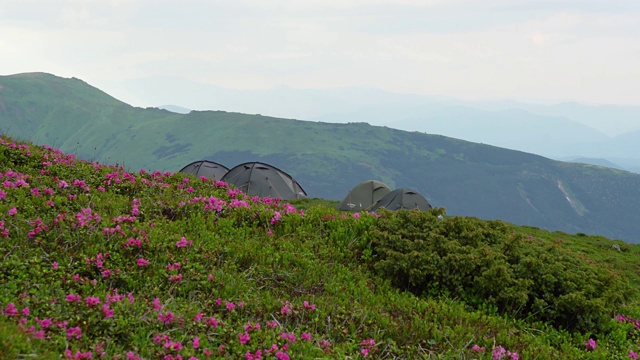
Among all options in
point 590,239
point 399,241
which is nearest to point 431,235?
point 399,241

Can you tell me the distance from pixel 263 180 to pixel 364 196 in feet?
25.9

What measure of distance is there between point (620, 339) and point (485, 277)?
2.39 meters

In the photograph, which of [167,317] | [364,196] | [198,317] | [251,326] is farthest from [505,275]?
[364,196]

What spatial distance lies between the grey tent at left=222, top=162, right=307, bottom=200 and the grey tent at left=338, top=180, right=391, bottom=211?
4.59m

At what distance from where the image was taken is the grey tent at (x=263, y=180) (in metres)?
39.3

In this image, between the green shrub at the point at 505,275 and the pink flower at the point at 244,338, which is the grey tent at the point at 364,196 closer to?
the green shrub at the point at 505,275

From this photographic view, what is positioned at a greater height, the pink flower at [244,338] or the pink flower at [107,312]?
the pink flower at [107,312]

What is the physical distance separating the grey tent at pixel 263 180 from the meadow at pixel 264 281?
26.8m

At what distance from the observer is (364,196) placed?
38562mm

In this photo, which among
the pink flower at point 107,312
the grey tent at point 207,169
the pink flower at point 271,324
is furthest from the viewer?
the grey tent at point 207,169

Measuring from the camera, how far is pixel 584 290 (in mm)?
9023

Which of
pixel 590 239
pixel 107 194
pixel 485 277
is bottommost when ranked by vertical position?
pixel 590 239

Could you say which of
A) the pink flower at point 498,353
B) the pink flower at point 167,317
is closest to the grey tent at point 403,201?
the pink flower at point 498,353

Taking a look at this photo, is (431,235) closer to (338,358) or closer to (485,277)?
(485,277)
